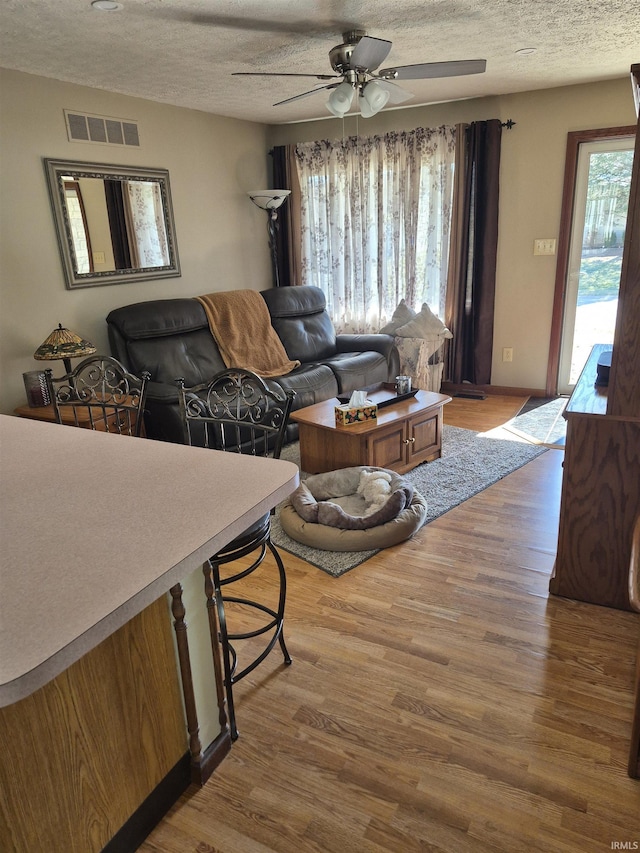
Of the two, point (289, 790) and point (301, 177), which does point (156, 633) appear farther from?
point (301, 177)

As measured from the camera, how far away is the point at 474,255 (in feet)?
16.3

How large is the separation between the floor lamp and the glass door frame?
2.33 metres

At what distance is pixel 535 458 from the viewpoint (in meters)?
3.72

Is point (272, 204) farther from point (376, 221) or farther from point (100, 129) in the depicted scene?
point (100, 129)

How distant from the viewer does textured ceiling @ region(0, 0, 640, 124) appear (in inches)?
102

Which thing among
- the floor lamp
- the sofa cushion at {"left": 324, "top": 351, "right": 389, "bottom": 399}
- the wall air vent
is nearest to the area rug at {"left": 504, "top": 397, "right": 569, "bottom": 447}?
the sofa cushion at {"left": 324, "top": 351, "right": 389, "bottom": 399}

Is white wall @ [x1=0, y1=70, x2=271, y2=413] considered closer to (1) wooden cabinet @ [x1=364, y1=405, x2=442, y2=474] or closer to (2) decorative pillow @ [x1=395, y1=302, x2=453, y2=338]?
(2) decorative pillow @ [x1=395, y1=302, x2=453, y2=338]

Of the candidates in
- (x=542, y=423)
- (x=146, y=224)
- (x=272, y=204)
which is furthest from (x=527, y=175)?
(x=146, y=224)

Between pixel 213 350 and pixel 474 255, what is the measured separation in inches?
94.8

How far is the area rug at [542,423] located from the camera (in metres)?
4.07

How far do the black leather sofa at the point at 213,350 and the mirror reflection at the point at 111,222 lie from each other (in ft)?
1.10

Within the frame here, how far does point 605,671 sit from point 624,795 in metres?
0.48

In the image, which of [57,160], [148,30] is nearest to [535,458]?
[148,30]

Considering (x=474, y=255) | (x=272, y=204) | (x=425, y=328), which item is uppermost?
(x=272, y=204)
